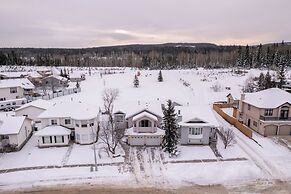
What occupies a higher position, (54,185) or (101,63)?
(101,63)

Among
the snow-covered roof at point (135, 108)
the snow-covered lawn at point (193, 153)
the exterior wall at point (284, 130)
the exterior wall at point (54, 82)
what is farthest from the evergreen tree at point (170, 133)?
the exterior wall at point (54, 82)

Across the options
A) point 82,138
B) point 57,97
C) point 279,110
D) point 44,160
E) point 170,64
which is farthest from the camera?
point 170,64

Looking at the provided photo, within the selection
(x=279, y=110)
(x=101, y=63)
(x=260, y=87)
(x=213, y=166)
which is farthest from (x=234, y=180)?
(x=101, y=63)

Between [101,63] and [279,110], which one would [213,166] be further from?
[101,63]

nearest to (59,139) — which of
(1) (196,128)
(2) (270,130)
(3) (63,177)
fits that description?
(3) (63,177)

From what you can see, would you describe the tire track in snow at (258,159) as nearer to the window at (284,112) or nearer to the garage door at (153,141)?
the window at (284,112)

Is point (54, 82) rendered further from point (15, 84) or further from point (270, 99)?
point (270, 99)

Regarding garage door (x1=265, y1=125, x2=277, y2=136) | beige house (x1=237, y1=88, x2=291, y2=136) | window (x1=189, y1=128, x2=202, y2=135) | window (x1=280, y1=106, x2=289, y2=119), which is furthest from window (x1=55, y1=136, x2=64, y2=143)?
window (x1=280, y1=106, x2=289, y2=119)
